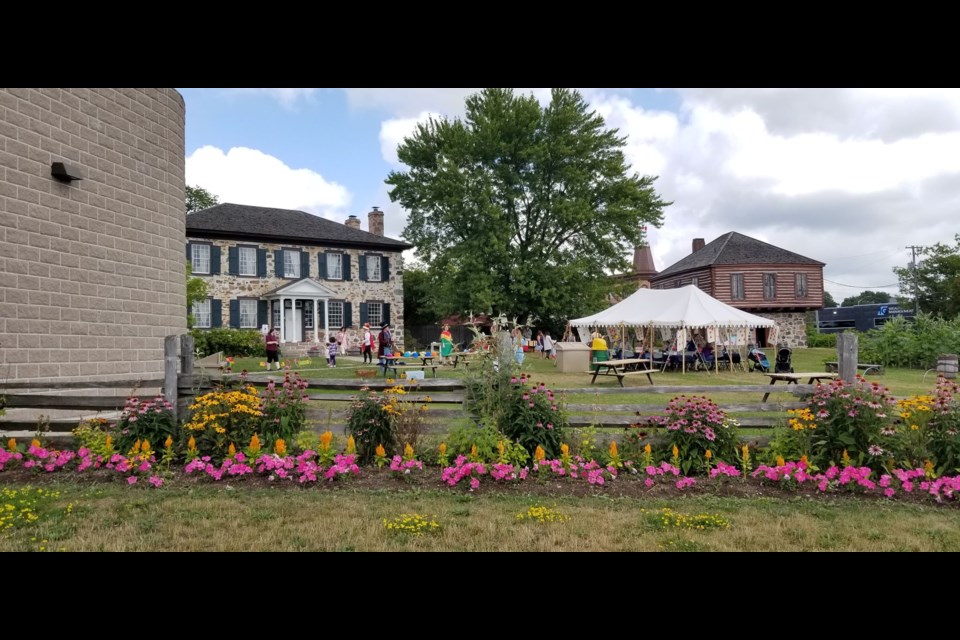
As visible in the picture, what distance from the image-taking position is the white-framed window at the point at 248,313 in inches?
1107

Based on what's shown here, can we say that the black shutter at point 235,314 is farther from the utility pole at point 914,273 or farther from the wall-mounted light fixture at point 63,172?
the utility pole at point 914,273

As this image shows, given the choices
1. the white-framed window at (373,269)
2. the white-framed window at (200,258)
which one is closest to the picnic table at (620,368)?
the white-framed window at (373,269)

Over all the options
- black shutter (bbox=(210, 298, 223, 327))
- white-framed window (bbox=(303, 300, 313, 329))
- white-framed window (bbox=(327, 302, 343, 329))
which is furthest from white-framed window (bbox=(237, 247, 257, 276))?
white-framed window (bbox=(327, 302, 343, 329))

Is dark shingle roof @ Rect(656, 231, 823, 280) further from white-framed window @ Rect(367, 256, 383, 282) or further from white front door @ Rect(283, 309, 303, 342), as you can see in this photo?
white front door @ Rect(283, 309, 303, 342)

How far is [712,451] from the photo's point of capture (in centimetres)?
529

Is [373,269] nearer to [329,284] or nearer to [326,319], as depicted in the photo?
[329,284]

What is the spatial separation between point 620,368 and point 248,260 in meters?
19.6

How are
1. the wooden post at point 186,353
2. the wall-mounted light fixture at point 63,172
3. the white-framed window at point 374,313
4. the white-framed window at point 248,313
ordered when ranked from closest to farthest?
the wooden post at point 186,353, the wall-mounted light fixture at point 63,172, the white-framed window at point 248,313, the white-framed window at point 374,313

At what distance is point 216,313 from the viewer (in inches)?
1077

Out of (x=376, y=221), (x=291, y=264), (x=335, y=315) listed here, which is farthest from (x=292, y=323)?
(x=376, y=221)

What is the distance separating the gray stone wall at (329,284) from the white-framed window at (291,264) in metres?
0.31

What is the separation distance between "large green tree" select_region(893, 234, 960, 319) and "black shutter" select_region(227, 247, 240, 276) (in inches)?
1612
